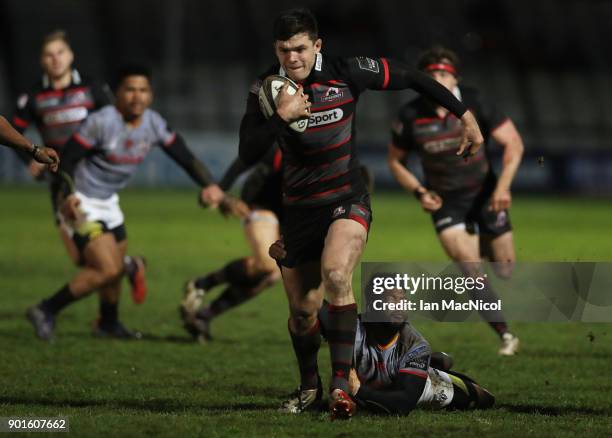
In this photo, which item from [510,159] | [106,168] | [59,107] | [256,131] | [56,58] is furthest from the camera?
[59,107]

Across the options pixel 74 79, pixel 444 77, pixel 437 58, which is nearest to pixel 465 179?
pixel 444 77

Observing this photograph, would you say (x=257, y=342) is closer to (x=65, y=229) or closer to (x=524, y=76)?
(x=65, y=229)

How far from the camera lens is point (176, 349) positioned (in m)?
8.80

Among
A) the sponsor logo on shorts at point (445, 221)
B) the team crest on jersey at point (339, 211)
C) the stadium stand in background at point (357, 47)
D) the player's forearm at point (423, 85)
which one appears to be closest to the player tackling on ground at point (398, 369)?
the team crest on jersey at point (339, 211)

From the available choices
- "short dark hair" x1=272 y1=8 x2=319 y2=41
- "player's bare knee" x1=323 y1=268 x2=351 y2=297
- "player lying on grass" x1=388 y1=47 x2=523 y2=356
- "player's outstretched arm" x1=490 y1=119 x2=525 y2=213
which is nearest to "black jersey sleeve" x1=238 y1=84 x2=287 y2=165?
"short dark hair" x1=272 y1=8 x2=319 y2=41

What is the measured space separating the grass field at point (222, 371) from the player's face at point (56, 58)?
233 centimetres

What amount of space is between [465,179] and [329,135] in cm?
299

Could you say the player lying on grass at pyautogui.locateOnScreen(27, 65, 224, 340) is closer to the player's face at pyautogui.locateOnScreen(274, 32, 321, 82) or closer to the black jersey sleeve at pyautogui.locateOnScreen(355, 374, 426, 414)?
the player's face at pyautogui.locateOnScreen(274, 32, 321, 82)

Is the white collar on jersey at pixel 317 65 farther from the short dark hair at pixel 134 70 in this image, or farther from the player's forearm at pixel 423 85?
the short dark hair at pixel 134 70

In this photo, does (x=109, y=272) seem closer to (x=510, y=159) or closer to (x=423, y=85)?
(x=510, y=159)

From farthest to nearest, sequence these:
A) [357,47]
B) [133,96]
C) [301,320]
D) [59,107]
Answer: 1. [357,47]
2. [59,107]
3. [133,96]
4. [301,320]

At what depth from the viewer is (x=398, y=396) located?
5.86m

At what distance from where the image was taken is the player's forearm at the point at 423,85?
6.16m

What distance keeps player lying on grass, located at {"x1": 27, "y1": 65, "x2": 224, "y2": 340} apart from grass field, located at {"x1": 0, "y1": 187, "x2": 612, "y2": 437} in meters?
0.45
